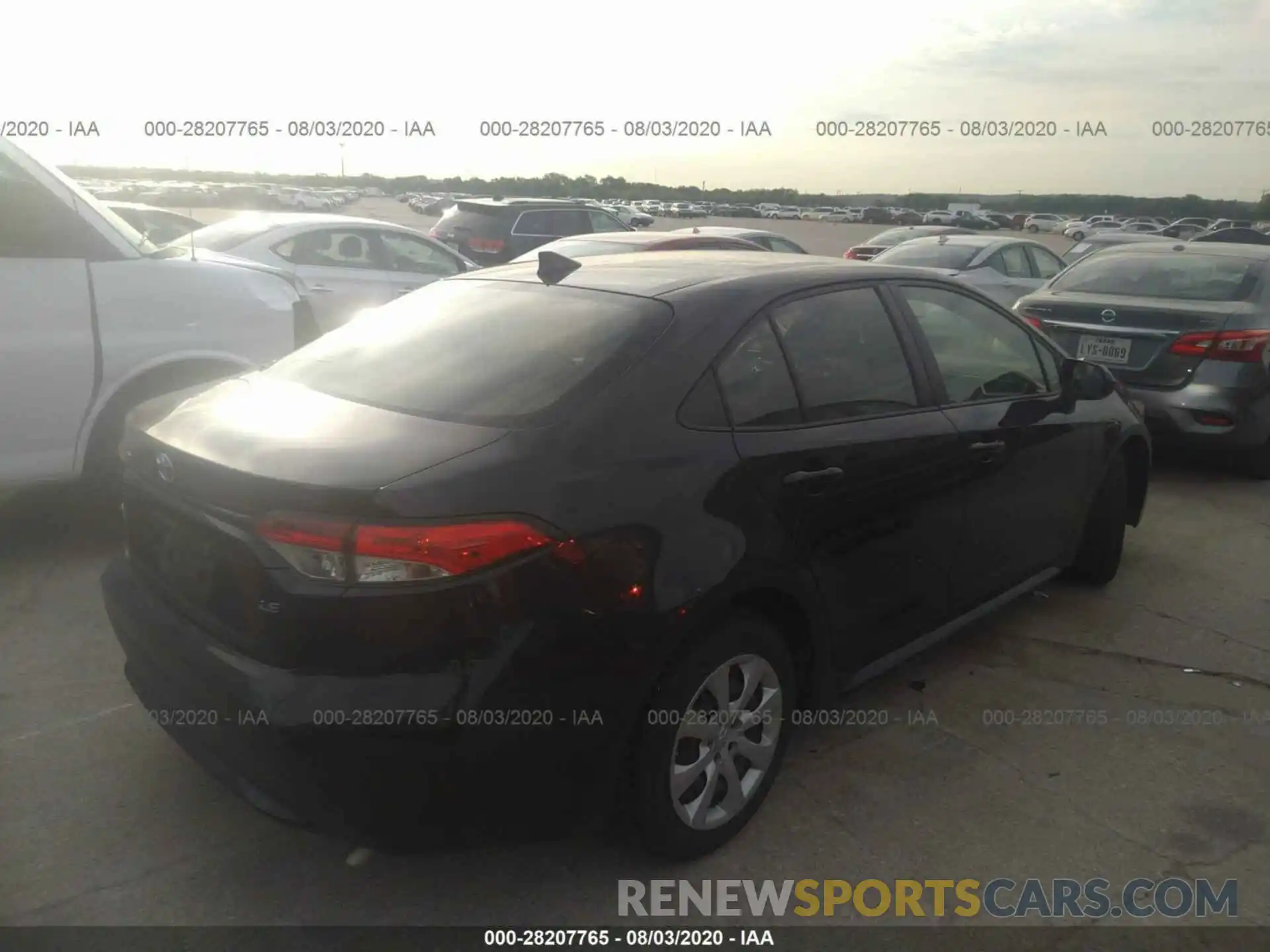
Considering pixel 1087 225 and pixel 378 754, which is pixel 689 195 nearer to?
pixel 1087 225

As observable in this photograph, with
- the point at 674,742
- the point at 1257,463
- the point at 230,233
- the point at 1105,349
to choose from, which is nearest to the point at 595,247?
the point at 230,233

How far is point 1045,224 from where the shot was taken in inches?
2601

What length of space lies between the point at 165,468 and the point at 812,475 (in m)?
1.78

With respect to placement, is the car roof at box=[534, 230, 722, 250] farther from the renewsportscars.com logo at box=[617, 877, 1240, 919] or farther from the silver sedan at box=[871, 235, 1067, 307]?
the renewsportscars.com logo at box=[617, 877, 1240, 919]

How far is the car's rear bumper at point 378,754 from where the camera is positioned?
7.68 feet

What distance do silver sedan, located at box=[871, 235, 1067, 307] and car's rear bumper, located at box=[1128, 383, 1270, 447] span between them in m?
4.75

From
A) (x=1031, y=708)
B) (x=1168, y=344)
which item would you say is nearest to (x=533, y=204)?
(x=1168, y=344)

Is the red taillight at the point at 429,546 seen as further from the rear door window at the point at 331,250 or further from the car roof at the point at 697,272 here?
the rear door window at the point at 331,250

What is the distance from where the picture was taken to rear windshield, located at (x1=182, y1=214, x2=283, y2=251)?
858 cm

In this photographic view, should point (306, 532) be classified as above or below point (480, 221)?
below

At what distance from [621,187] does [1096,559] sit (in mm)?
82681

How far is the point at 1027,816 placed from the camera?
10.5 feet

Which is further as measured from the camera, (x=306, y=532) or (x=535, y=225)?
(x=535, y=225)

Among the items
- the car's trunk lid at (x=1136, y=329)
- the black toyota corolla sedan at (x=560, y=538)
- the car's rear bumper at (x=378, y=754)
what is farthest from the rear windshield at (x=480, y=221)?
the car's rear bumper at (x=378, y=754)
